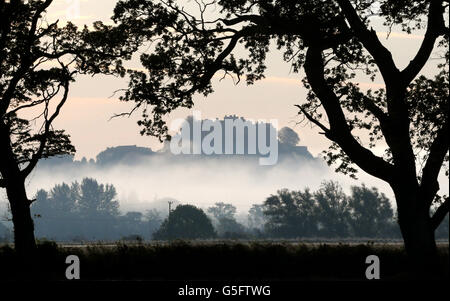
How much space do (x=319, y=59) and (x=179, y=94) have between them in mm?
5362

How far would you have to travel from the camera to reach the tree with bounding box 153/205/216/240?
168 metres

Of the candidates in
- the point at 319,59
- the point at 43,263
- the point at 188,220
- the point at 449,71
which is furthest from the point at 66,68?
the point at 188,220

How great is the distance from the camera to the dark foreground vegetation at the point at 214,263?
28.2 m

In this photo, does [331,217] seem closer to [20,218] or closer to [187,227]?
[187,227]

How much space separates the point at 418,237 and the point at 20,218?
15189 mm

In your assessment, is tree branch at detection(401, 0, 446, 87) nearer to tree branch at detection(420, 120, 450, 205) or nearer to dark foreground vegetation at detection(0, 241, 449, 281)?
tree branch at detection(420, 120, 450, 205)

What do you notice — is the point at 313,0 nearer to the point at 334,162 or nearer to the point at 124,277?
the point at 334,162

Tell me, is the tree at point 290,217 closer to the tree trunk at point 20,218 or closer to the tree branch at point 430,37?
the tree trunk at point 20,218

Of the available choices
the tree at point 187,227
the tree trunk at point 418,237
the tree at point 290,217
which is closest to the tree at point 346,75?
the tree trunk at point 418,237

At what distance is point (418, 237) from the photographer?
82.8 ft

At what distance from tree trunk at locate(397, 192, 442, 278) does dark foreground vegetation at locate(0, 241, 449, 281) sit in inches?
105

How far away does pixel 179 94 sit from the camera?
28.0 m

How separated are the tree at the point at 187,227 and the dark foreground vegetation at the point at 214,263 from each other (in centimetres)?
13775

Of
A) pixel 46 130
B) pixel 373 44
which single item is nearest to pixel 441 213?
pixel 373 44
